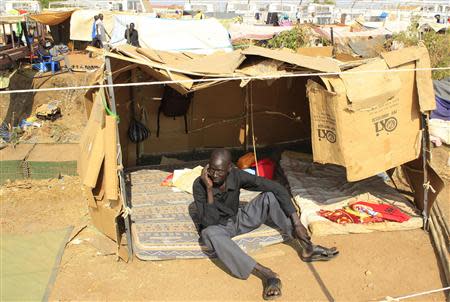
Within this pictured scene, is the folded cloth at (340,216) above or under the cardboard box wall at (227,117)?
under

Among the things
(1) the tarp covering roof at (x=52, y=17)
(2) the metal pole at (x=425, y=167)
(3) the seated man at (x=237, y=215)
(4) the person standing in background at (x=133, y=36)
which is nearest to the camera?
(3) the seated man at (x=237, y=215)

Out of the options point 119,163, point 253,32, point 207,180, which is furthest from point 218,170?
point 253,32

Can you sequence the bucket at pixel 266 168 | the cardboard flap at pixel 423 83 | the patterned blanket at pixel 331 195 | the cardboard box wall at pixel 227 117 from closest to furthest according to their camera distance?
1. the cardboard flap at pixel 423 83
2. the patterned blanket at pixel 331 195
3. the bucket at pixel 266 168
4. the cardboard box wall at pixel 227 117

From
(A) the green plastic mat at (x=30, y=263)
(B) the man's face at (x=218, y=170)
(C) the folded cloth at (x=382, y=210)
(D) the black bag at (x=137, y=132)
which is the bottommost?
(A) the green plastic mat at (x=30, y=263)

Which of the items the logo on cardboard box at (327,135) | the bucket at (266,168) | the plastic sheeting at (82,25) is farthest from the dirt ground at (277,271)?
the plastic sheeting at (82,25)

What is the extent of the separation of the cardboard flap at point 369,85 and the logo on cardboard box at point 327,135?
1.00 feet

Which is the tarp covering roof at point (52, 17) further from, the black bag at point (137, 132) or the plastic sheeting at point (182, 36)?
the black bag at point (137, 132)

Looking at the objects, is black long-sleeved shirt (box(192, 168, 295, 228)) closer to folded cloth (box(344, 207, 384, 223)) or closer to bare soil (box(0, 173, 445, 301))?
bare soil (box(0, 173, 445, 301))

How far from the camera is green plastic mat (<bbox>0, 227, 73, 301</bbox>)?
359 cm

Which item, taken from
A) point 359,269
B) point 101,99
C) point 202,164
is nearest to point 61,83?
point 202,164

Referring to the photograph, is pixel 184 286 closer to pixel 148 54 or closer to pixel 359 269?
pixel 359 269

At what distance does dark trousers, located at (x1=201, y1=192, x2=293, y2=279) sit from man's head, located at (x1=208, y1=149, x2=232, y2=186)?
452mm

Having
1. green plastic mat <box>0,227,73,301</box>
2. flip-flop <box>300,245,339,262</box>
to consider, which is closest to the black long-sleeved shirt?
flip-flop <box>300,245,339,262</box>

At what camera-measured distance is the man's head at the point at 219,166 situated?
3.55 metres
